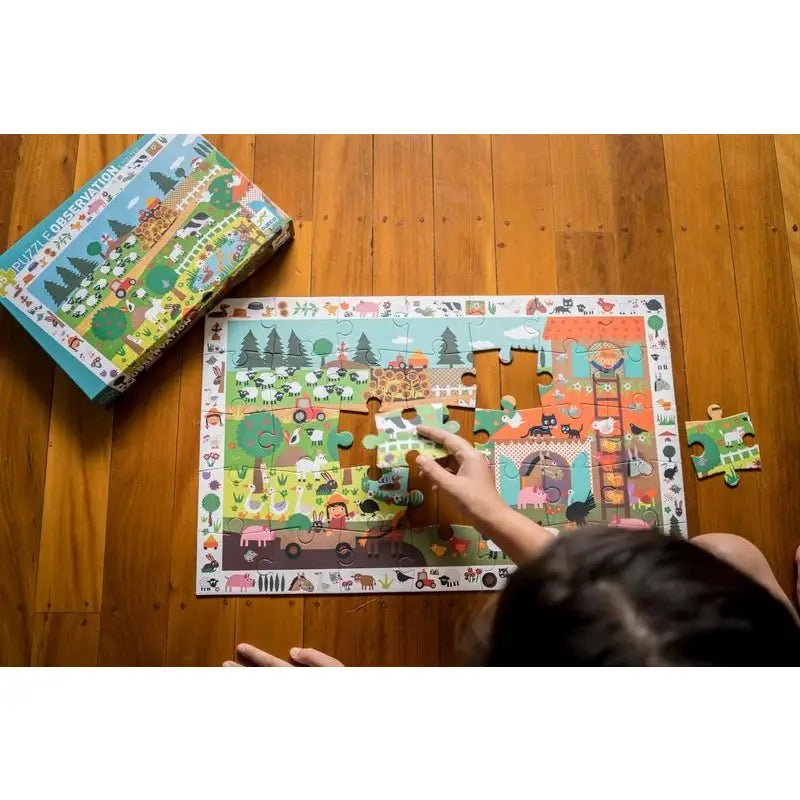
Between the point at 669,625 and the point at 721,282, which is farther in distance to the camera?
the point at 721,282

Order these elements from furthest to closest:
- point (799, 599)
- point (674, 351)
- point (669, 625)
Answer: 1. point (674, 351)
2. point (799, 599)
3. point (669, 625)

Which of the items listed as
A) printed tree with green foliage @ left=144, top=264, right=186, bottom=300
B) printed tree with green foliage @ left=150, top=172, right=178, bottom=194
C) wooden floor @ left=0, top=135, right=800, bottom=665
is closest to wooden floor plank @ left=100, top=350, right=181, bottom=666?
wooden floor @ left=0, top=135, right=800, bottom=665

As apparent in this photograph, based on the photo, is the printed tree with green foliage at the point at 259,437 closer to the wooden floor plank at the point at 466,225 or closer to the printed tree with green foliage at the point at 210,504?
the printed tree with green foliage at the point at 210,504

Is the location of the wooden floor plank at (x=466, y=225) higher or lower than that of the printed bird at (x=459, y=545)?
higher

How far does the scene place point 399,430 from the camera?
4.34ft

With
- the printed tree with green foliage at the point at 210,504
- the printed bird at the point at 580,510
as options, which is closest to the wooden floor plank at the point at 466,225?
the printed bird at the point at 580,510

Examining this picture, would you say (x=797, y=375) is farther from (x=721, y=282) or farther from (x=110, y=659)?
(x=110, y=659)

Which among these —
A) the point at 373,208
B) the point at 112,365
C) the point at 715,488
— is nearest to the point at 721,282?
the point at 715,488

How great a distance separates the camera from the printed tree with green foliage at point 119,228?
1.37 metres

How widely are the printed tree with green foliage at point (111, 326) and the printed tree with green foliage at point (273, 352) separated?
0.24 metres

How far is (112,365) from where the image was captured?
4.32 ft

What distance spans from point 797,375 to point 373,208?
954 millimetres

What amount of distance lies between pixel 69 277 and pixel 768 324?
56.6 inches

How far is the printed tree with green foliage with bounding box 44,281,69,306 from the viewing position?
1.34 m
